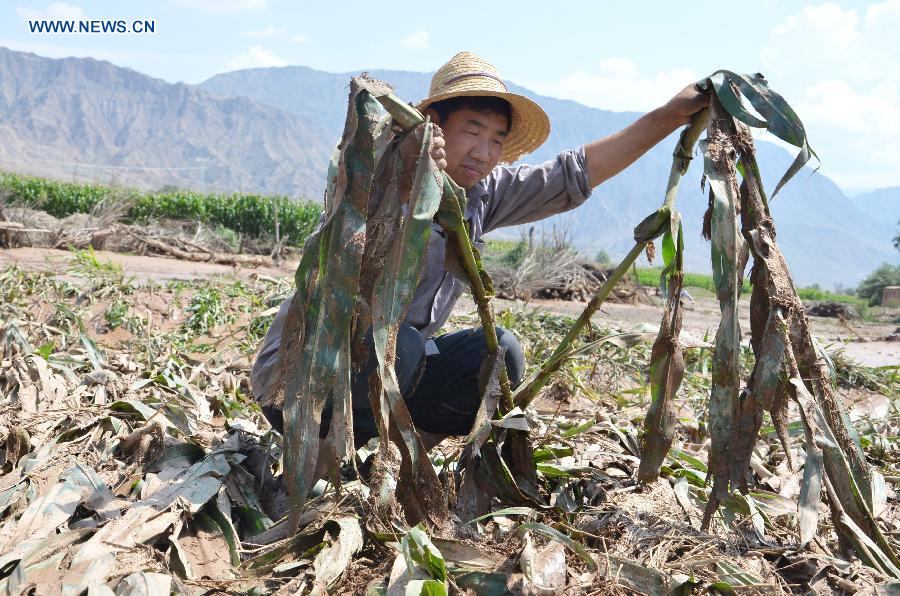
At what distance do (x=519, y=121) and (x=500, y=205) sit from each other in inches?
10.4

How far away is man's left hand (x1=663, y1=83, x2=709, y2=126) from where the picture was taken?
1.67 m

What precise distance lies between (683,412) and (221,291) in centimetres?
306

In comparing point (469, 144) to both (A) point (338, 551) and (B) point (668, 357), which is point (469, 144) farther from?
(A) point (338, 551)

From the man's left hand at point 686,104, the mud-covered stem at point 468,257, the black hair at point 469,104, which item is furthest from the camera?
the black hair at point 469,104

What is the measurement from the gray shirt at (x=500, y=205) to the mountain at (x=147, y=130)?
10758cm

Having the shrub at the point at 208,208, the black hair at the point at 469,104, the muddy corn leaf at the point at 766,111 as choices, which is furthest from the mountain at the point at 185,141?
the muddy corn leaf at the point at 766,111

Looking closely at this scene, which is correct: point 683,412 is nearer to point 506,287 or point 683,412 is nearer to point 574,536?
point 574,536

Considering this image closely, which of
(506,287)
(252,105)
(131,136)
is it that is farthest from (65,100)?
(506,287)

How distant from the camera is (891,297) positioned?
12.7 metres

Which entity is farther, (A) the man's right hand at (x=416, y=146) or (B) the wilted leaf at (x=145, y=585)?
(A) the man's right hand at (x=416, y=146)

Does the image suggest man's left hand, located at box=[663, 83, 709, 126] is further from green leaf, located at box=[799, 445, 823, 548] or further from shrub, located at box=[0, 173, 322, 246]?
shrub, located at box=[0, 173, 322, 246]

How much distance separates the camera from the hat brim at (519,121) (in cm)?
190

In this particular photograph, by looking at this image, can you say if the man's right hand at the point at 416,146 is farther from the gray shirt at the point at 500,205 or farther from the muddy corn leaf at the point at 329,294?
the gray shirt at the point at 500,205

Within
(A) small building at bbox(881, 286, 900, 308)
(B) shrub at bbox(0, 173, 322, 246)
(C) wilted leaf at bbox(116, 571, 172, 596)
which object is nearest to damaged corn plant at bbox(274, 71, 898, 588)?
(C) wilted leaf at bbox(116, 571, 172, 596)
